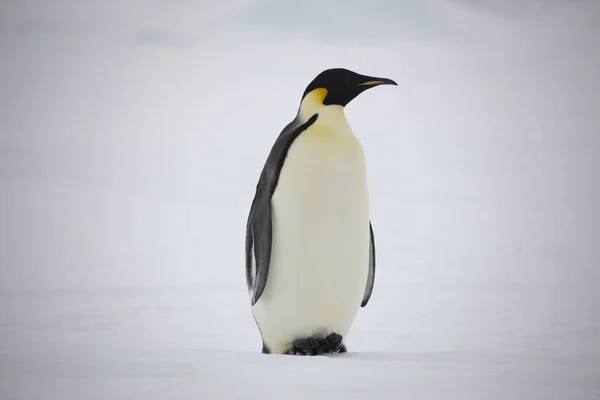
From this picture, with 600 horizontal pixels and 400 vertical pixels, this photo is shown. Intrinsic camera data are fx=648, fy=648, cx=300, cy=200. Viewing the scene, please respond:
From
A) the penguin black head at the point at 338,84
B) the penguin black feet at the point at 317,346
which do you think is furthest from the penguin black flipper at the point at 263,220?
the penguin black feet at the point at 317,346

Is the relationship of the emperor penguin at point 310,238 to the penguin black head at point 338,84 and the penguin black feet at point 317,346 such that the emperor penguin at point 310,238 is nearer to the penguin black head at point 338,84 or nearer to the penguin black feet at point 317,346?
the penguin black feet at point 317,346

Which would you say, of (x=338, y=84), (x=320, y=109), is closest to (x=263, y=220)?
(x=320, y=109)

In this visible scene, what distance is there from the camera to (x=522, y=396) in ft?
5.28

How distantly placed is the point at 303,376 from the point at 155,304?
2606 mm

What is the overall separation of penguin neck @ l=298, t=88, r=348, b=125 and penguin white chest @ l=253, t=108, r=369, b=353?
58mm

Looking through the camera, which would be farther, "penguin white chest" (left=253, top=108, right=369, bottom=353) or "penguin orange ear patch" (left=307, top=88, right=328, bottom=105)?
"penguin orange ear patch" (left=307, top=88, right=328, bottom=105)

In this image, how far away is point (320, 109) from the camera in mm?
2451

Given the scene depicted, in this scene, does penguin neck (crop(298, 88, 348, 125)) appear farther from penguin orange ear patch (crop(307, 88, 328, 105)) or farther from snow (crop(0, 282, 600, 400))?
snow (crop(0, 282, 600, 400))

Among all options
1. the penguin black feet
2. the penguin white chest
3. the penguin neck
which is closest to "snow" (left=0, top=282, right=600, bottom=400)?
the penguin black feet

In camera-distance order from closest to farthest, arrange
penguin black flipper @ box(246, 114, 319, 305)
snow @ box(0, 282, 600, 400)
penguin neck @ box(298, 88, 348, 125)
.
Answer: snow @ box(0, 282, 600, 400) < penguin black flipper @ box(246, 114, 319, 305) < penguin neck @ box(298, 88, 348, 125)

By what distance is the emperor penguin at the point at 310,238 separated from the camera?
229 centimetres

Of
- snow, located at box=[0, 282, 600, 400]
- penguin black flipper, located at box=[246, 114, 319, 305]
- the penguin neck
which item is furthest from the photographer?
the penguin neck

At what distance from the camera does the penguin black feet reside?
2305mm

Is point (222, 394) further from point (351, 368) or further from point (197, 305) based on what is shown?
point (197, 305)
